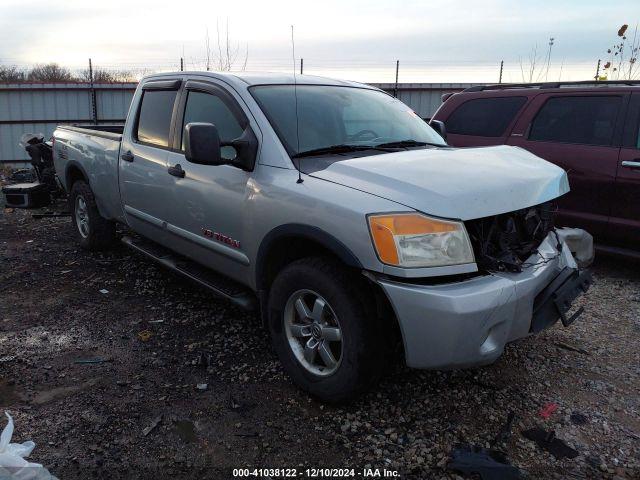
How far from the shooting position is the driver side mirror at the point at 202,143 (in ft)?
10.1

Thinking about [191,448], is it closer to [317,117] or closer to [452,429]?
[452,429]

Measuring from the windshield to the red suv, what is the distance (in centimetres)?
75

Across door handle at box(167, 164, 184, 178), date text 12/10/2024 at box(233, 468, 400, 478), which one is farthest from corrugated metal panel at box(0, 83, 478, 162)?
date text 12/10/2024 at box(233, 468, 400, 478)

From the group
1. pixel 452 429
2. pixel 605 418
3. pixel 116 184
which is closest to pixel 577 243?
pixel 605 418

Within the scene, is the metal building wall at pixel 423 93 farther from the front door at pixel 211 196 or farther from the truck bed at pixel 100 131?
the front door at pixel 211 196

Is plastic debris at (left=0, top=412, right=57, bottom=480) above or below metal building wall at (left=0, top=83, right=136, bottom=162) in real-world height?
below

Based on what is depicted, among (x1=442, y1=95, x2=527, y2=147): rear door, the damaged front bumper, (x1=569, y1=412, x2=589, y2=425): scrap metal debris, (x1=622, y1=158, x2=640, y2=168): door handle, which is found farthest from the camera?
(x1=442, y1=95, x2=527, y2=147): rear door

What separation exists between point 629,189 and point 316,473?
13.0 feet

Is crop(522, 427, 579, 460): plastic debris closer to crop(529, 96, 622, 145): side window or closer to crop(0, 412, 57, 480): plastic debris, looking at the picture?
crop(0, 412, 57, 480): plastic debris

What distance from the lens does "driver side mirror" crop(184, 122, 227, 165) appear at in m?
3.07

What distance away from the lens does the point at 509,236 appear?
288cm

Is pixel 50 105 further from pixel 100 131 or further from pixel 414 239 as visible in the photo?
pixel 414 239

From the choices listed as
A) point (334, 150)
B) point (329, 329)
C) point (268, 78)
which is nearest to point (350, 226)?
point (329, 329)

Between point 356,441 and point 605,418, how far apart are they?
1.39 metres
